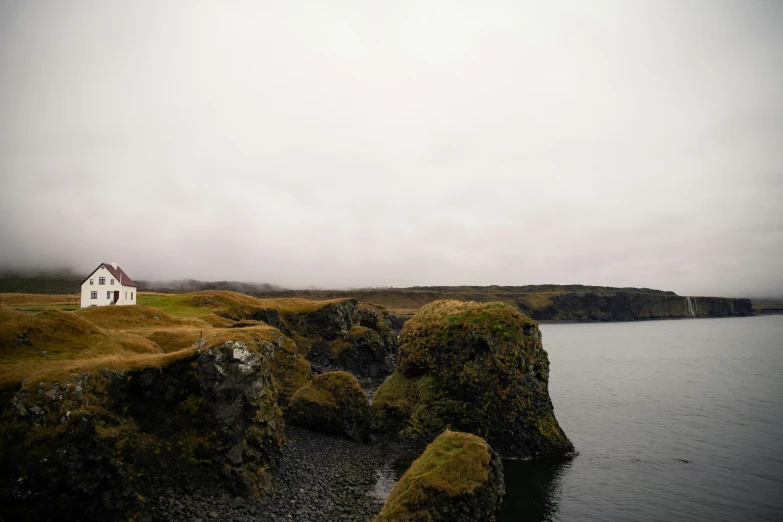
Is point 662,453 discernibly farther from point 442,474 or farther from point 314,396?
point 314,396

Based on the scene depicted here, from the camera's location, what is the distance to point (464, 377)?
34.1 meters

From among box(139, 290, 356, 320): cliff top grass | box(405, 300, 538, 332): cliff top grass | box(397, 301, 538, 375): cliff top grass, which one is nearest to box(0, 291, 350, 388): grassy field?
box(397, 301, 538, 375): cliff top grass

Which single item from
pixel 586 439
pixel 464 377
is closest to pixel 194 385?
pixel 464 377

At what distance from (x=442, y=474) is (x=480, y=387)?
16.1m

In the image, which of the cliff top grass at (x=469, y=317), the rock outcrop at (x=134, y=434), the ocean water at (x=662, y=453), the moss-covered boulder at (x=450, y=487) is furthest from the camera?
the cliff top grass at (x=469, y=317)

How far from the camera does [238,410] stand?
907 inches

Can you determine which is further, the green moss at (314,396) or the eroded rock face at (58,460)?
the green moss at (314,396)

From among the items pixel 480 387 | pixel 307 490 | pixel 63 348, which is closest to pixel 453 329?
pixel 480 387

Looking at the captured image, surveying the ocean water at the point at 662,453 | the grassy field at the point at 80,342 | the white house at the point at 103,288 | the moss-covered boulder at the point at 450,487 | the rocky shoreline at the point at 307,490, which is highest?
the white house at the point at 103,288

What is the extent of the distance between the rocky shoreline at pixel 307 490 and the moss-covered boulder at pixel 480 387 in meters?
3.73

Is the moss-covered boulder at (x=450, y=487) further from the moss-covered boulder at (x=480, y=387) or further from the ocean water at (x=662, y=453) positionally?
the moss-covered boulder at (x=480, y=387)

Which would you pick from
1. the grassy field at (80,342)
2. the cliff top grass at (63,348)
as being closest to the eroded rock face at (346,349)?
the grassy field at (80,342)

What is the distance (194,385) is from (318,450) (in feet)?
39.3

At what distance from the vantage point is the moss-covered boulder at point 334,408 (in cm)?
3400
